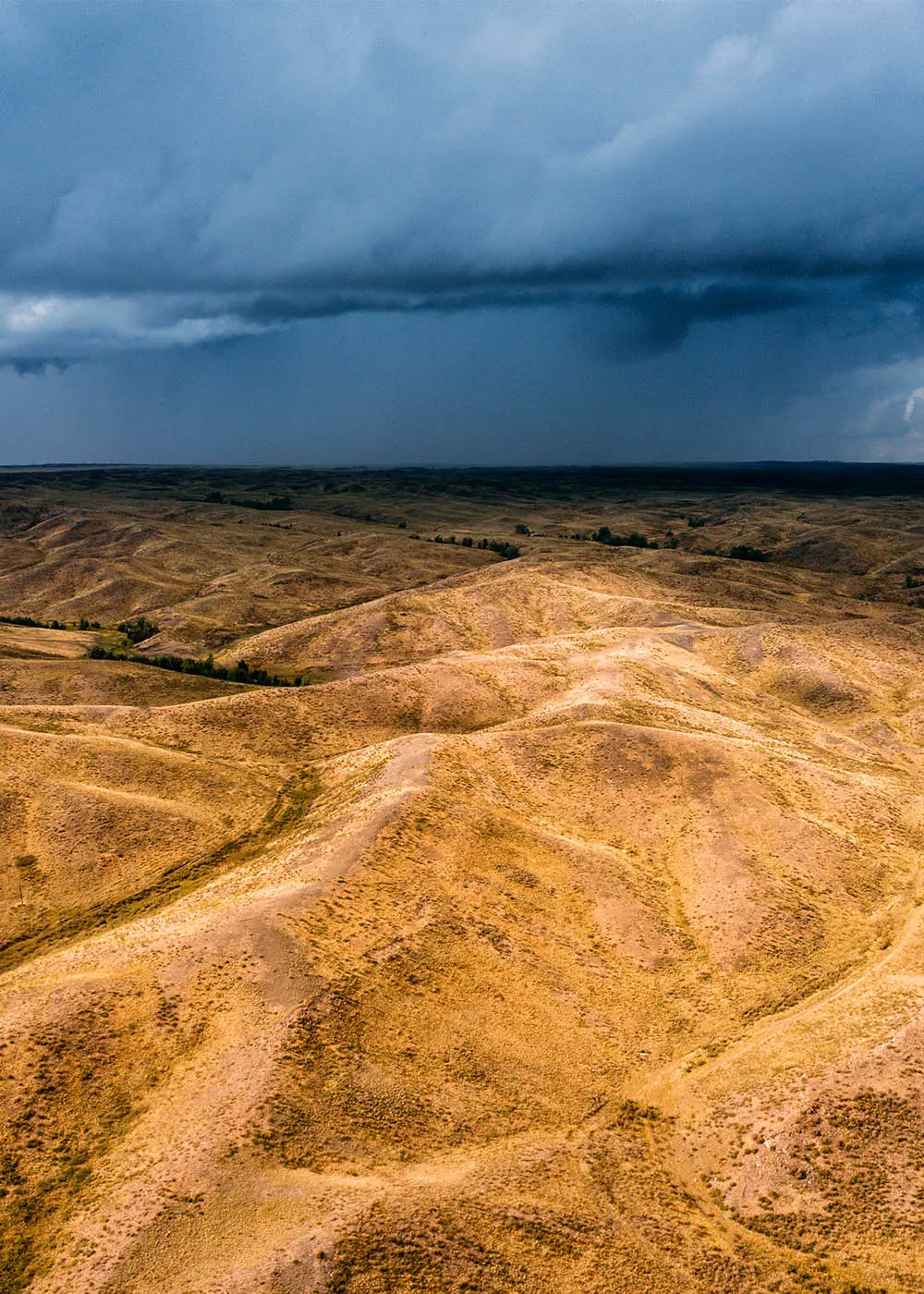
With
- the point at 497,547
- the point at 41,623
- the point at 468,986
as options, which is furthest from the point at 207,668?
the point at 497,547

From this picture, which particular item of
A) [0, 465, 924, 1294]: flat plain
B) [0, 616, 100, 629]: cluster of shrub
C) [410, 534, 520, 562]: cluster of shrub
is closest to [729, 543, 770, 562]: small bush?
[410, 534, 520, 562]: cluster of shrub

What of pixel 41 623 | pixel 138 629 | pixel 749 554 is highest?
pixel 749 554

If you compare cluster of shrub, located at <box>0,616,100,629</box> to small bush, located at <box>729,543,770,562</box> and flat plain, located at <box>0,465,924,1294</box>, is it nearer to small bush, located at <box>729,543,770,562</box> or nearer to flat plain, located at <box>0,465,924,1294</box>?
flat plain, located at <box>0,465,924,1294</box>

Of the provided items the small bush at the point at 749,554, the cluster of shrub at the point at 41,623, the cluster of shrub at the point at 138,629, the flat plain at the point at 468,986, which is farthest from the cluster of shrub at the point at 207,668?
the small bush at the point at 749,554

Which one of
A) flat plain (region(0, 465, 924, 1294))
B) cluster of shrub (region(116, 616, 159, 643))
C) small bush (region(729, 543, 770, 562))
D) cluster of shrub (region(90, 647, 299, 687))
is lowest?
flat plain (region(0, 465, 924, 1294))

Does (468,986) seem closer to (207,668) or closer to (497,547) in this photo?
(207,668)

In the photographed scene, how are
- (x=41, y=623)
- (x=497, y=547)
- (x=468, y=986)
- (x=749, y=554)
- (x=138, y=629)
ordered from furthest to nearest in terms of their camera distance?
(x=497, y=547), (x=749, y=554), (x=41, y=623), (x=138, y=629), (x=468, y=986)
